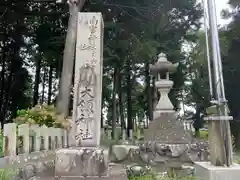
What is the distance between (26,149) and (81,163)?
4.45 ft

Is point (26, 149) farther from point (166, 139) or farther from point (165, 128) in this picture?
point (165, 128)

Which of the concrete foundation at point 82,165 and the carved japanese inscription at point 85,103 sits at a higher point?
the carved japanese inscription at point 85,103

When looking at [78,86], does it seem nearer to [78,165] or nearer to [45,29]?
[78,165]

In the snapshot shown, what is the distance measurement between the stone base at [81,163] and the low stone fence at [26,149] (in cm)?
57

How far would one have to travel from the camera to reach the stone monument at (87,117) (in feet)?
18.5

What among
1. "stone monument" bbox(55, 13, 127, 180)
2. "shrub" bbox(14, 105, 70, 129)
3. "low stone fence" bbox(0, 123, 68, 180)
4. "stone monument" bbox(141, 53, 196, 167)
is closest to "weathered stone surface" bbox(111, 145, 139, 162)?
"stone monument" bbox(141, 53, 196, 167)

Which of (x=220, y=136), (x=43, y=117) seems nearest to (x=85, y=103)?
(x=220, y=136)

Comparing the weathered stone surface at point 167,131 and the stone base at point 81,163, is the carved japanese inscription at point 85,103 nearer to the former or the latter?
the stone base at point 81,163

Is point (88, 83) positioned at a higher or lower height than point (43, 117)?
higher

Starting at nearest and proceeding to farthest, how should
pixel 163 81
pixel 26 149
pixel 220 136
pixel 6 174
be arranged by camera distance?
pixel 220 136 → pixel 6 174 → pixel 26 149 → pixel 163 81

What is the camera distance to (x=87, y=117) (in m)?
6.07

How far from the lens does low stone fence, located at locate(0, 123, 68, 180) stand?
5090 millimetres

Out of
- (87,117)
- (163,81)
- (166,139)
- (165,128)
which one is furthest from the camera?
(163,81)

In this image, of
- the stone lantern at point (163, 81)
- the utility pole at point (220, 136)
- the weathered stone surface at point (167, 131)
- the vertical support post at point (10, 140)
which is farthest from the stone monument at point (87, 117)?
the stone lantern at point (163, 81)
